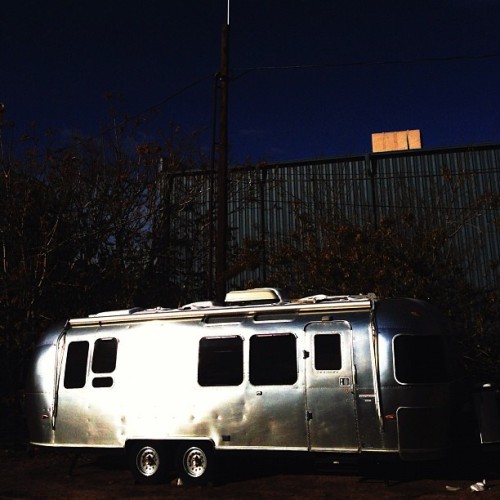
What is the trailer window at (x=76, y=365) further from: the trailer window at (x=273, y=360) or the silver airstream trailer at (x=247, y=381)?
the trailer window at (x=273, y=360)

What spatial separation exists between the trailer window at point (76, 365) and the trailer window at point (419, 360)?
5415mm

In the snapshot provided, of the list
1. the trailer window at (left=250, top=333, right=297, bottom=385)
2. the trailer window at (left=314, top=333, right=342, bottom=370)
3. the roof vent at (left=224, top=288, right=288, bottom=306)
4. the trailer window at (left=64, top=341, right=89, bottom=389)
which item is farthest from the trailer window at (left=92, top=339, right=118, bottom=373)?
the trailer window at (left=314, top=333, right=342, bottom=370)

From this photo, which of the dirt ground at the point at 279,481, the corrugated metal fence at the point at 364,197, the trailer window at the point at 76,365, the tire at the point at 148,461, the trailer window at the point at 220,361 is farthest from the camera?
the corrugated metal fence at the point at 364,197

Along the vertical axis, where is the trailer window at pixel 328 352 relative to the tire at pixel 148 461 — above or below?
above

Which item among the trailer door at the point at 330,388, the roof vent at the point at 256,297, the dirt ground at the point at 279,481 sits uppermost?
the roof vent at the point at 256,297

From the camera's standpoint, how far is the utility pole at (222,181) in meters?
12.6

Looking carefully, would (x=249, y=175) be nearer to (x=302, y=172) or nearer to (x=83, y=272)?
(x=302, y=172)

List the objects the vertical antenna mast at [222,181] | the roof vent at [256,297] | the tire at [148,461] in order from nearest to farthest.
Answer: the tire at [148,461] < the roof vent at [256,297] < the vertical antenna mast at [222,181]

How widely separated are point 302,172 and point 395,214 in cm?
395

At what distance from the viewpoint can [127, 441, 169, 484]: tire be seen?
29.7 feet

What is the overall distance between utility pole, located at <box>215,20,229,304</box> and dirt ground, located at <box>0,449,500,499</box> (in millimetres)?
4120

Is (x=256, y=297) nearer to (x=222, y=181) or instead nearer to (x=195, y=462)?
(x=195, y=462)

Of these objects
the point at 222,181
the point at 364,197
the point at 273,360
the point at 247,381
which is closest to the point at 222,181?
the point at 222,181

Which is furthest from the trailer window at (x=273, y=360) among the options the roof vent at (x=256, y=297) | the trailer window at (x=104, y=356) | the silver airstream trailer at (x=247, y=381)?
the trailer window at (x=104, y=356)
